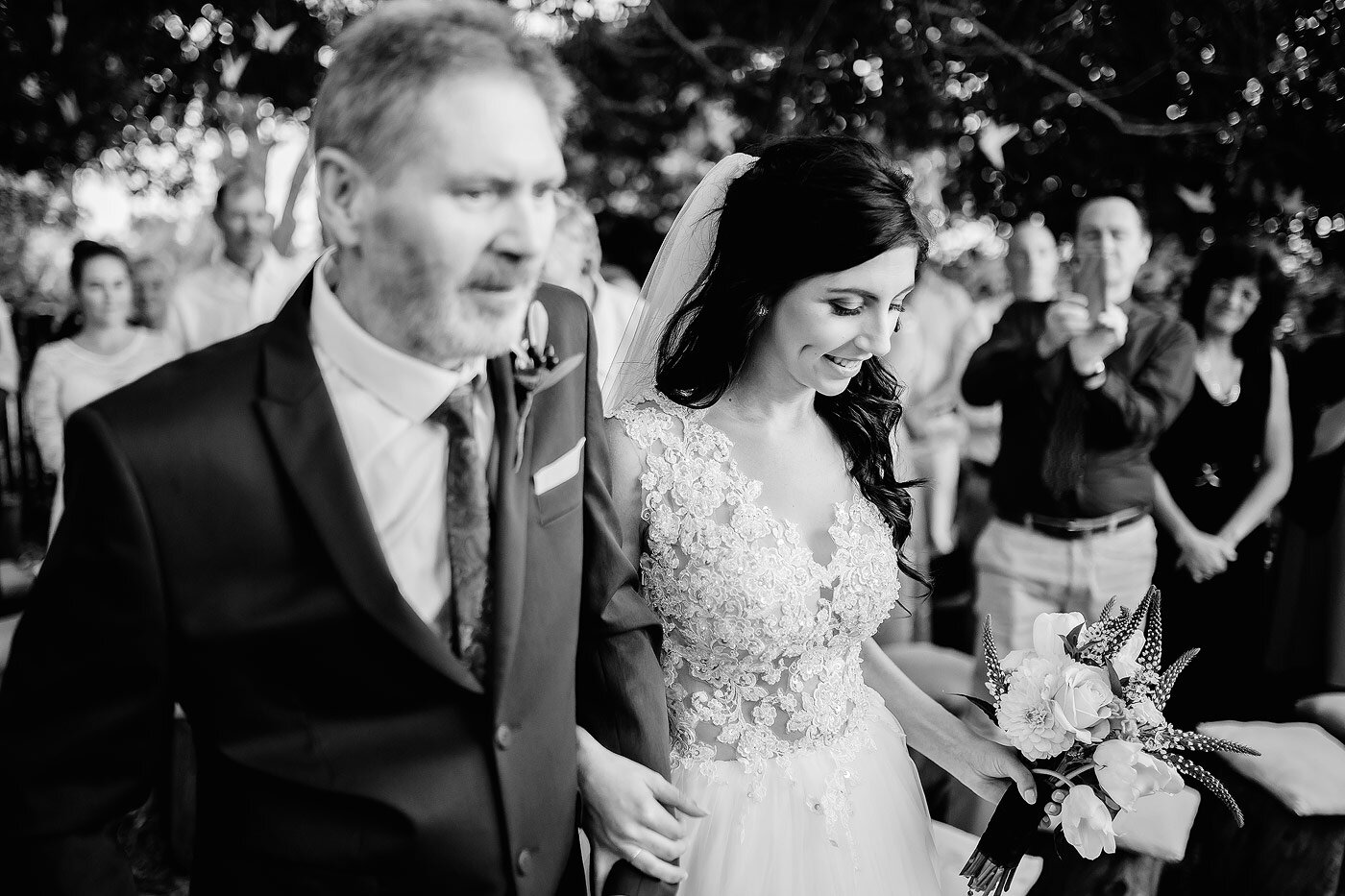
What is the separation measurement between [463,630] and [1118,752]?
3.54 ft

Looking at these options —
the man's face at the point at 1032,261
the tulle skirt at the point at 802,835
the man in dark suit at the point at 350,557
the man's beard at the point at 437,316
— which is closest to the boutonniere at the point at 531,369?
the man in dark suit at the point at 350,557

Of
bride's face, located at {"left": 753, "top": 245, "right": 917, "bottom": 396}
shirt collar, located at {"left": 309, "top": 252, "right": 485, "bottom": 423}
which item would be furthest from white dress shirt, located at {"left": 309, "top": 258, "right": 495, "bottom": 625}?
bride's face, located at {"left": 753, "top": 245, "right": 917, "bottom": 396}

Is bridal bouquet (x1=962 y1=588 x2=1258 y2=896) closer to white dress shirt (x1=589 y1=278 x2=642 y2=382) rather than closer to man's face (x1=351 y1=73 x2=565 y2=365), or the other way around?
man's face (x1=351 y1=73 x2=565 y2=365)

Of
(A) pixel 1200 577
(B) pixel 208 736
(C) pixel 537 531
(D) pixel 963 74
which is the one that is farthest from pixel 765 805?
(D) pixel 963 74

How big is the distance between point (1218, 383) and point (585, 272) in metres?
2.49

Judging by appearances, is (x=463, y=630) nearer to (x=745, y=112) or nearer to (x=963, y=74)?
(x=963, y=74)

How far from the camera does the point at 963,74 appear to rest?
435cm

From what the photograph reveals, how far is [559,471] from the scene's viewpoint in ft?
4.13

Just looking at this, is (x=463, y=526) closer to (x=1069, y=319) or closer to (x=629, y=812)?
(x=629, y=812)

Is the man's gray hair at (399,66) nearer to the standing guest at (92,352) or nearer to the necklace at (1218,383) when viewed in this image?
the necklace at (1218,383)

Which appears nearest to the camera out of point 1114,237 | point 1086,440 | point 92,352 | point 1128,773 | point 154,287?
point 1128,773

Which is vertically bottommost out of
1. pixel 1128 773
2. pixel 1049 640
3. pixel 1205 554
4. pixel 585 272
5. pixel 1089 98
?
pixel 1205 554

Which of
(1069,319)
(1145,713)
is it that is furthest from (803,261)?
(1069,319)

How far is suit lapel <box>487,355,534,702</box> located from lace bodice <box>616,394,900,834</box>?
57cm
